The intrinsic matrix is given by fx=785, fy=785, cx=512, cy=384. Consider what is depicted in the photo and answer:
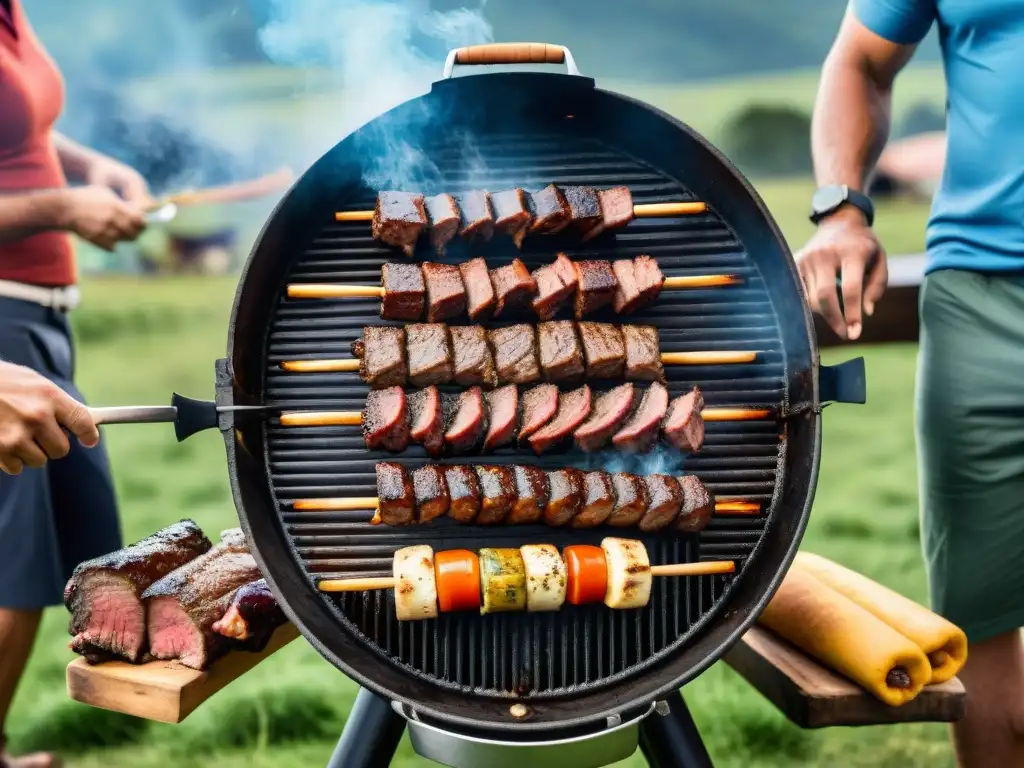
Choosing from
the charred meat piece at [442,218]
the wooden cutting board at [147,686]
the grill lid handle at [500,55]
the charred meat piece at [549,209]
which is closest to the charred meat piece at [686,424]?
the charred meat piece at [549,209]

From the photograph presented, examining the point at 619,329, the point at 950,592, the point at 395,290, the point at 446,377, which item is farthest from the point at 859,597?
the point at 395,290

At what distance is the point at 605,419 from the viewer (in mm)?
2326

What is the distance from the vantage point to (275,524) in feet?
7.27

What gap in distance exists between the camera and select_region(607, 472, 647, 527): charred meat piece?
7.35 ft

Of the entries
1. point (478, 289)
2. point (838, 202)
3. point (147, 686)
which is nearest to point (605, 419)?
point (478, 289)

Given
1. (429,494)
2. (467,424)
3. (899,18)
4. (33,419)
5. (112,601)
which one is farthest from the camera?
(899,18)

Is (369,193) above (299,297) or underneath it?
above

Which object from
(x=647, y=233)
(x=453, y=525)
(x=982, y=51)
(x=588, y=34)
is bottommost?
(x=453, y=525)

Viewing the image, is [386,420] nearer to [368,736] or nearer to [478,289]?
[478,289]

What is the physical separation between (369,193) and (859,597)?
193cm

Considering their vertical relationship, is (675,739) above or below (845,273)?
below

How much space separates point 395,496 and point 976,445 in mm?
1817

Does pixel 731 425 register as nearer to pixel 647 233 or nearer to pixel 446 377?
pixel 647 233

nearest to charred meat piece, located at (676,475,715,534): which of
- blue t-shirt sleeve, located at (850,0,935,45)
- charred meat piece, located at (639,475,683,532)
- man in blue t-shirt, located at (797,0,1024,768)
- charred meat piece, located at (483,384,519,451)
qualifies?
charred meat piece, located at (639,475,683,532)
